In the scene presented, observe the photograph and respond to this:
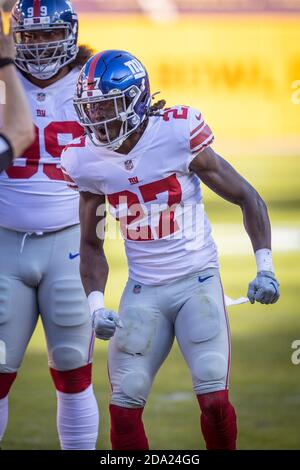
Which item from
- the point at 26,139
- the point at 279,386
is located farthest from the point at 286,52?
the point at 26,139

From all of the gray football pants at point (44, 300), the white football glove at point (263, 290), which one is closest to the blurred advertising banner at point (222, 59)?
the gray football pants at point (44, 300)

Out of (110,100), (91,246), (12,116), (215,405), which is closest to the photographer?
(12,116)

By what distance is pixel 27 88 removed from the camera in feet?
15.6

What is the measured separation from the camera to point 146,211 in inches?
168

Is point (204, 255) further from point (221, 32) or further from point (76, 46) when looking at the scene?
point (221, 32)

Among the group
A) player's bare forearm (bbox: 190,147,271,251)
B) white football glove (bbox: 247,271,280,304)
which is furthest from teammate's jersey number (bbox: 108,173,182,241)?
white football glove (bbox: 247,271,280,304)

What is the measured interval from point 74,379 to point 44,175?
2.77ft

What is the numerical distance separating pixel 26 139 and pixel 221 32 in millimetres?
13143

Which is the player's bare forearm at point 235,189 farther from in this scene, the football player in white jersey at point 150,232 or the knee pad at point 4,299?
the knee pad at point 4,299

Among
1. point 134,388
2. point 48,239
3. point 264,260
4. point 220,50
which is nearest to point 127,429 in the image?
point 134,388

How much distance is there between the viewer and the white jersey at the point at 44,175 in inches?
183

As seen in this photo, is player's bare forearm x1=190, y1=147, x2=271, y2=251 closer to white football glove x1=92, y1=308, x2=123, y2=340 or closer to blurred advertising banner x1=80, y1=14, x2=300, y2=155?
white football glove x1=92, y1=308, x2=123, y2=340

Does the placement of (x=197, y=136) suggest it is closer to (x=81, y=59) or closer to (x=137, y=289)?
(x=137, y=289)

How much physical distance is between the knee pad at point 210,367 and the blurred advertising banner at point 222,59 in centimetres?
1197
